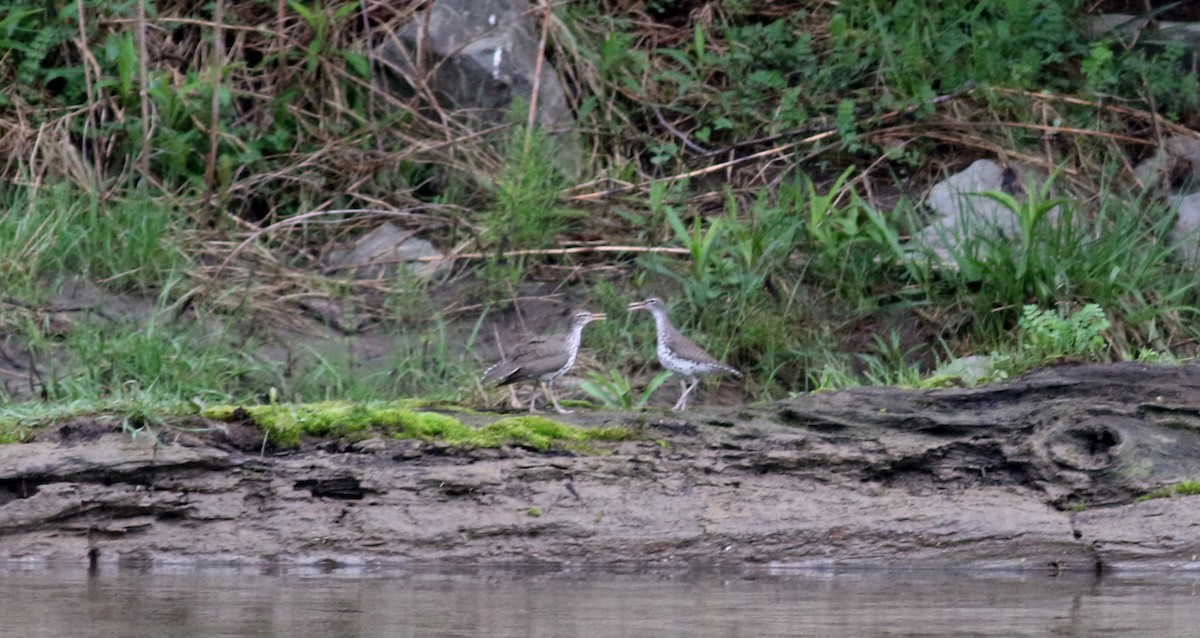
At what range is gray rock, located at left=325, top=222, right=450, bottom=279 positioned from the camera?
9906 millimetres

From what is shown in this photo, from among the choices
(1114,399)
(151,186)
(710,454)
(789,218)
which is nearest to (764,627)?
(710,454)

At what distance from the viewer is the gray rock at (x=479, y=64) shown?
35.5 ft

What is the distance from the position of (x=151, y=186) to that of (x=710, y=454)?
18.3 ft

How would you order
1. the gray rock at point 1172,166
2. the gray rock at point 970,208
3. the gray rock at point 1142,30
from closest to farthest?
the gray rock at point 970,208, the gray rock at point 1172,166, the gray rock at point 1142,30

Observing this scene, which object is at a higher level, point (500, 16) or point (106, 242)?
point (500, 16)

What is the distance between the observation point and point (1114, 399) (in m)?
6.52

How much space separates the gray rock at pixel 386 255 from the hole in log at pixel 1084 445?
15.5ft

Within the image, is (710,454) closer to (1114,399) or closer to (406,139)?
(1114,399)

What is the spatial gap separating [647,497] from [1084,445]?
73.7 inches

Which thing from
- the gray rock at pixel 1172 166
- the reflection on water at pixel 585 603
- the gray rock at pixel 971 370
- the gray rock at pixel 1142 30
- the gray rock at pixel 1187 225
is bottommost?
the reflection on water at pixel 585 603

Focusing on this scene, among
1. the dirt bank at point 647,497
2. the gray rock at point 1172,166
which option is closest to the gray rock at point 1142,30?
the gray rock at point 1172,166

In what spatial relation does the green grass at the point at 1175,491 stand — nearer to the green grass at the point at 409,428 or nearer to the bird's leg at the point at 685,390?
the green grass at the point at 409,428

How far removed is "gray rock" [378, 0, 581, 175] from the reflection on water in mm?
5301

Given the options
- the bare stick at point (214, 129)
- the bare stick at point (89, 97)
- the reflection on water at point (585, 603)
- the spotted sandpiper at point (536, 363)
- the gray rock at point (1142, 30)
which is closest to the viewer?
the reflection on water at point (585, 603)
